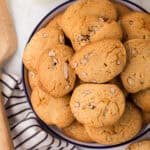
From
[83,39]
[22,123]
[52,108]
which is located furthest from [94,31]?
[22,123]

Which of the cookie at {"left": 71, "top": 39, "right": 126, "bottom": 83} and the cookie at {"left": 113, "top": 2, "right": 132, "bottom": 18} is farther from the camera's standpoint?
the cookie at {"left": 113, "top": 2, "right": 132, "bottom": 18}

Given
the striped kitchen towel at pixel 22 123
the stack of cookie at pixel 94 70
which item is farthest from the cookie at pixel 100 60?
the striped kitchen towel at pixel 22 123

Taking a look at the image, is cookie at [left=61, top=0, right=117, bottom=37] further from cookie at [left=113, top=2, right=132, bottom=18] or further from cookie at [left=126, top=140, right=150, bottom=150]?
cookie at [left=126, top=140, right=150, bottom=150]

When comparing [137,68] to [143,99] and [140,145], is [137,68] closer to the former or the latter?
[143,99]

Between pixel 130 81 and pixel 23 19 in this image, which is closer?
pixel 130 81

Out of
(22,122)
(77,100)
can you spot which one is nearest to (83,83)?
(77,100)

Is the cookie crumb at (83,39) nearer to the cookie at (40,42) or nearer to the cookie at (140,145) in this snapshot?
the cookie at (40,42)

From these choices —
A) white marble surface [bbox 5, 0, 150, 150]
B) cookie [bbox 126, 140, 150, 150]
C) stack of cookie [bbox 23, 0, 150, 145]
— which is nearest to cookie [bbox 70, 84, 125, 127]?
stack of cookie [bbox 23, 0, 150, 145]

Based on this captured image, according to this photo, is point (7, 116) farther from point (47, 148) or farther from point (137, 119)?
point (137, 119)
